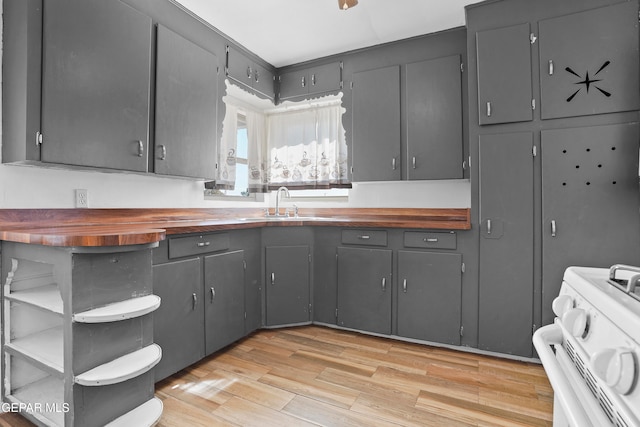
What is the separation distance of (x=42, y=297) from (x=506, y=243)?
269 centimetres

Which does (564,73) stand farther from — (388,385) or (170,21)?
(170,21)

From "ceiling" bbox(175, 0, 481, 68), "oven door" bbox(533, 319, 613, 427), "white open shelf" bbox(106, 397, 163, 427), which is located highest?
"ceiling" bbox(175, 0, 481, 68)

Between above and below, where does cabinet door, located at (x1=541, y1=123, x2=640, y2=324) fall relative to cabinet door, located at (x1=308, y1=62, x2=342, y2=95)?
below

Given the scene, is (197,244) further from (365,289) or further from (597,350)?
(597,350)

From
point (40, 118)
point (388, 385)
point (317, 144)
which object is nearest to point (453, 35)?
point (317, 144)

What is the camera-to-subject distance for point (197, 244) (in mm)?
2133

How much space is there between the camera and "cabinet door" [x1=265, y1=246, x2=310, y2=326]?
9.21 ft

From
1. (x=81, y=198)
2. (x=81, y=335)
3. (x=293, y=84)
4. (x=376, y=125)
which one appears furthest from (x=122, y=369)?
(x=293, y=84)

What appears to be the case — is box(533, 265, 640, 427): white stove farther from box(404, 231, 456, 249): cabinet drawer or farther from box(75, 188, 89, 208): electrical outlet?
box(75, 188, 89, 208): electrical outlet

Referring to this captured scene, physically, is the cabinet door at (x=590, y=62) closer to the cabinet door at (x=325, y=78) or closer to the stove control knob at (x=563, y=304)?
the cabinet door at (x=325, y=78)

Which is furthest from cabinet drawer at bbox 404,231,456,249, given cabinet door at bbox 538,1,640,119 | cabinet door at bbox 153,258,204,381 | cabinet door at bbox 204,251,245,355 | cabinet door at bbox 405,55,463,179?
cabinet door at bbox 153,258,204,381

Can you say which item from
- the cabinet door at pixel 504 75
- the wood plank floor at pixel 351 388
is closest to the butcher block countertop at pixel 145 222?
the cabinet door at pixel 504 75

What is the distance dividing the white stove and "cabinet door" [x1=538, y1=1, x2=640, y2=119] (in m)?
1.83

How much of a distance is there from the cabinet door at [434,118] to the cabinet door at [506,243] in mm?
383
